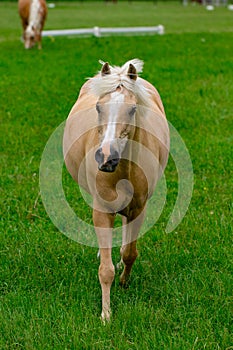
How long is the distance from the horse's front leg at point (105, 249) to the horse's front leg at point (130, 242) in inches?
10.4

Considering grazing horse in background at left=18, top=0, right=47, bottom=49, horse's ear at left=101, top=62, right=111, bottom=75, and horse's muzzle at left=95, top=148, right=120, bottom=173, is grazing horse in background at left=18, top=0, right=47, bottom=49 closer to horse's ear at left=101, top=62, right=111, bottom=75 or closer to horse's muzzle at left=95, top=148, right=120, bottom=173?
horse's ear at left=101, top=62, right=111, bottom=75

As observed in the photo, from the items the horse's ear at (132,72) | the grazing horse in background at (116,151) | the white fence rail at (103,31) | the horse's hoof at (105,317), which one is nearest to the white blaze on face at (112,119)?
the grazing horse in background at (116,151)

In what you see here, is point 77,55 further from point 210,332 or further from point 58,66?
point 210,332

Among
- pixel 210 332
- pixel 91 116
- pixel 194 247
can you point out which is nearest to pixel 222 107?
pixel 194 247

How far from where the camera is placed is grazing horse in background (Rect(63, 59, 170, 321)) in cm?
357

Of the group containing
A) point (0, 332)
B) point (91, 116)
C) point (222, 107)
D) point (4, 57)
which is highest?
point (91, 116)

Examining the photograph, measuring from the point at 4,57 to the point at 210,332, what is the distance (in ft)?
39.9

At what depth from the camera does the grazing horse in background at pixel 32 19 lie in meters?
16.9

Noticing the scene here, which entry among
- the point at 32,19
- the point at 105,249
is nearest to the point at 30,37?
the point at 32,19

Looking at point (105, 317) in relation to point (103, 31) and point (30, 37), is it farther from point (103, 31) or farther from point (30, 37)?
point (103, 31)

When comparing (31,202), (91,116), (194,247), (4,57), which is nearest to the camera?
(91,116)

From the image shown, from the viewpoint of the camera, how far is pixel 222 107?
9.77 metres

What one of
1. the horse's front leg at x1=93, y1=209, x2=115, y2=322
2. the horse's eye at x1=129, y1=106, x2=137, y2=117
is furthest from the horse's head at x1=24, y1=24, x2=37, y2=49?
the horse's eye at x1=129, y1=106, x2=137, y2=117

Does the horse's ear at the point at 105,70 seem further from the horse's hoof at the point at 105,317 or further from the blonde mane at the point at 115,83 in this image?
the horse's hoof at the point at 105,317
